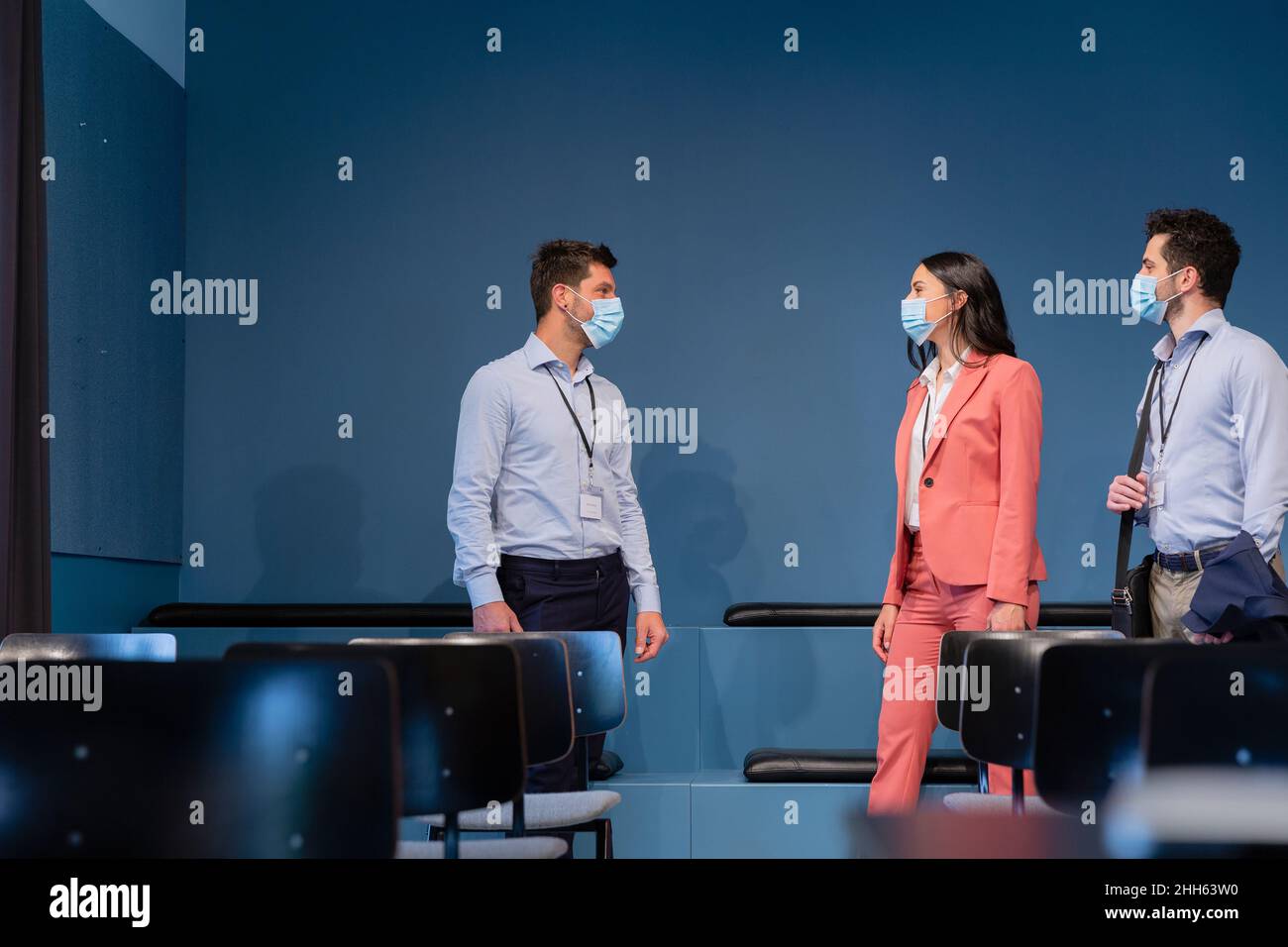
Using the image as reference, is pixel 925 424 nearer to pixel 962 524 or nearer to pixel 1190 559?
pixel 962 524

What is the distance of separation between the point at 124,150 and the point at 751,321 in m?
2.46

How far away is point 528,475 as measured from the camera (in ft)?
11.7

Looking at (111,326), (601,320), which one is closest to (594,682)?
(601,320)

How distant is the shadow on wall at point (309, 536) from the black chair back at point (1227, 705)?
360cm

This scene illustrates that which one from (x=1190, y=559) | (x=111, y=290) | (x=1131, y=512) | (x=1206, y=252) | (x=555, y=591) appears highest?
(x=111, y=290)

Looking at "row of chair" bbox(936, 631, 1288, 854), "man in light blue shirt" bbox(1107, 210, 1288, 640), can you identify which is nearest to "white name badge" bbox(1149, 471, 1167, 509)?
"man in light blue shirt" bbox(1107, 210, 1288, 640)

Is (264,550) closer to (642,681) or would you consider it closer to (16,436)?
(16,436)

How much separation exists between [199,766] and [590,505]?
5.92ft

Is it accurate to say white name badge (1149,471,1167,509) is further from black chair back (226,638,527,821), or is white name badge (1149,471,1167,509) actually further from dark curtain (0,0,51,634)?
dark curtain (0,0,51,634)

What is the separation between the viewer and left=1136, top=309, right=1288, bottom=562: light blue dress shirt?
109 inches

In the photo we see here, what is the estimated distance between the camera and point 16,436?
12.3 feet

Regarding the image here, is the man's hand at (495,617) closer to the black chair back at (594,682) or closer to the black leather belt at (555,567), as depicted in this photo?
the black leather belt at (555,567)

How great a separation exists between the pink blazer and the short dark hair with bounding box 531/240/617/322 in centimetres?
117

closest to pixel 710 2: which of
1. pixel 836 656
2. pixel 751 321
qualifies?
pixel 751 321
